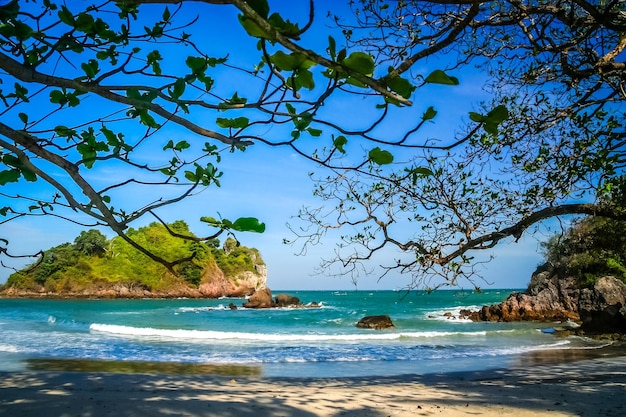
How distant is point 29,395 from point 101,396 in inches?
39.9

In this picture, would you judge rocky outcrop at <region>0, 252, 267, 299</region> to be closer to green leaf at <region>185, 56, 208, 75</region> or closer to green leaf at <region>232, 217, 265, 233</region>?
green leaf at <region>185, 56, 208, 75</region>

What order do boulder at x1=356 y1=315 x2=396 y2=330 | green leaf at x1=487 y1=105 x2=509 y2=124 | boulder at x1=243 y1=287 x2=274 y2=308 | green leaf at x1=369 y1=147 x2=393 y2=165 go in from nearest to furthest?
green leaf at x1=487 y1=105 x2=509 y2=124, green leaf at x1=369 y1=147 x2=393 y2=165, boulder at x1=356 y1=315 x2=396 y2=330, boulder at x1=243 y1=287 x2=274 y2=308

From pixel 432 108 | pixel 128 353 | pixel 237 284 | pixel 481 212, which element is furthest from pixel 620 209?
pixel 237 284

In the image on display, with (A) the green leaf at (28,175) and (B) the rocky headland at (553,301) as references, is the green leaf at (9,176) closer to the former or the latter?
(A) the green leaf at (28,175)

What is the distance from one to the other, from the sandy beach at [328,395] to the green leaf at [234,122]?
4.16 meters

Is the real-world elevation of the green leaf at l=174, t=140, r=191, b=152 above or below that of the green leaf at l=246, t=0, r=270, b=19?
above

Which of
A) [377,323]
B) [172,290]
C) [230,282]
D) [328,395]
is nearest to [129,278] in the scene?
[172,290]

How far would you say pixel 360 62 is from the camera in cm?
112

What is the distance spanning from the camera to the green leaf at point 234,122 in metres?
1.90

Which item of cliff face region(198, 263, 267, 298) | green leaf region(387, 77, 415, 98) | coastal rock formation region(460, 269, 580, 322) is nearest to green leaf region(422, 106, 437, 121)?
green leaf region(387, 77, 415, 98)

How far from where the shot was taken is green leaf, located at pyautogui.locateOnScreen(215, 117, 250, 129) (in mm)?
1900

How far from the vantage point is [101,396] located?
6.38m

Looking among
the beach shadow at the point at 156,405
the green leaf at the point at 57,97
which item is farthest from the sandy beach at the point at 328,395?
the green leaf at the point at 57,97

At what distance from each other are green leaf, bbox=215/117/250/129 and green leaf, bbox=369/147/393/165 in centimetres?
67
